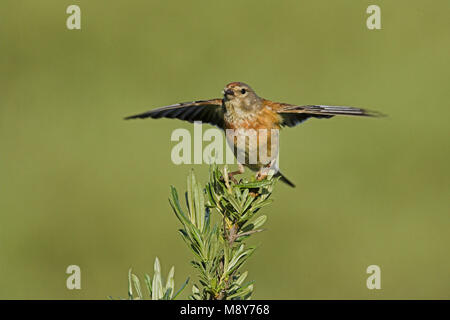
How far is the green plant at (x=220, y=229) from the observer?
1.80m

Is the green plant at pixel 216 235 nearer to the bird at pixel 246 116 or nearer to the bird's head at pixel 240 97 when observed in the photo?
the bird at pixel 246 116

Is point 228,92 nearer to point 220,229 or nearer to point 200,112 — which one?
point 200,112

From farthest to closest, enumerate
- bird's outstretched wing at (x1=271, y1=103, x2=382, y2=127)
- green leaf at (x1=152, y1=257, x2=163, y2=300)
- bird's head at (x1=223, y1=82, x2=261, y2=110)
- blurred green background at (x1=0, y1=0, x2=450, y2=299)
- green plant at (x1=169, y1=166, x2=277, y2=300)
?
1. blurred green background at (x1=0, y1=0, x2=450, y2=299)
2. bird's head at (x1=223, y1=82, x2=261, y2=110)
3. bird's outstretched wing at (x1=271, y1=103, x2=382, y2=127)
4. green plant at (x1=169, y1=166, x2=277, y2=300)
5. green leaf at (x1=152, y1=257, x2=163, y2=300)

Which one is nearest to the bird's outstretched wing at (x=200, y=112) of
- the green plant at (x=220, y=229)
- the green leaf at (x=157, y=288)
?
the green plant at (x=220, y=229)

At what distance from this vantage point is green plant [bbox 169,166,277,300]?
1.80m

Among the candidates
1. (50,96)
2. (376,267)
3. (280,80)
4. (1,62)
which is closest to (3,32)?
(1,62)

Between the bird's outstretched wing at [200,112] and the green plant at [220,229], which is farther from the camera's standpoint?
the bird's outstretched wing at [200,112]

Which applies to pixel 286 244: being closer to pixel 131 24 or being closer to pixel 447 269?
pixel 447 269

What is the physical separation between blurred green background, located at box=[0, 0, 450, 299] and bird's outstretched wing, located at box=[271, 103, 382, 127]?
278 centimetres

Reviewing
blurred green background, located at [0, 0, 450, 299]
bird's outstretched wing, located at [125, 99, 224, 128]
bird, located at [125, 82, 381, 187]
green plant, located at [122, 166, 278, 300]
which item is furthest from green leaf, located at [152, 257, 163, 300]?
blurred green background, located at [0, 0, 450, 299]

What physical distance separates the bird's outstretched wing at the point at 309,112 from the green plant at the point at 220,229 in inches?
33.7

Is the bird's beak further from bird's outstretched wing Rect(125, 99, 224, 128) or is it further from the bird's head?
bird's outstretched wing Rect(125, 99, 224, 128)

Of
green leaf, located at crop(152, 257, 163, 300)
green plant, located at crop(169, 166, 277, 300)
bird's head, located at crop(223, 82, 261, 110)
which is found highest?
bird's head, located at crop(223, 82, 261, 110)

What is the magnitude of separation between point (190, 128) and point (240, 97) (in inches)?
121
